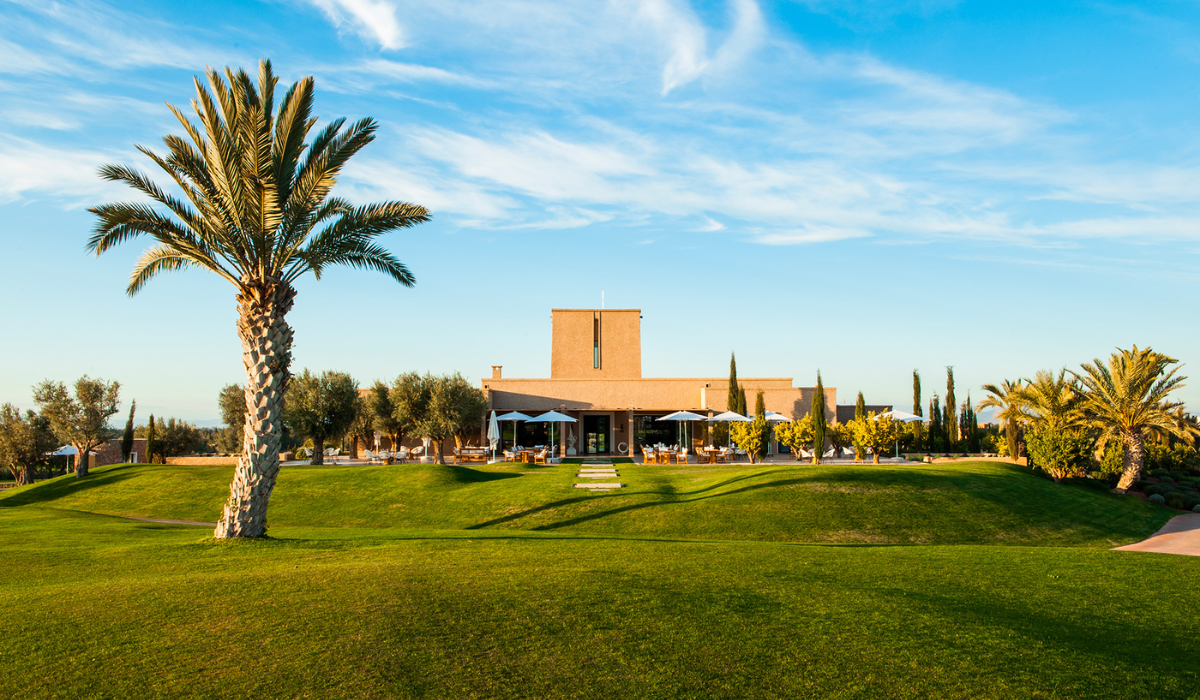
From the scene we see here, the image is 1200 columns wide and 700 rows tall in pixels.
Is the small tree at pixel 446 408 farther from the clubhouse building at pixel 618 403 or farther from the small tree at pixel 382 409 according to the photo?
the clubhouse building at pixel 618 403

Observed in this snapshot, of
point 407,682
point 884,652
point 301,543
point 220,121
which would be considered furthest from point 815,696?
point 220,121

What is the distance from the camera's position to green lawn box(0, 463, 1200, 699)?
4680mm

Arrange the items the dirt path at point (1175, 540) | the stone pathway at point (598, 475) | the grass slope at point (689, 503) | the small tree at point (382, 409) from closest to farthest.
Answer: the dirt path at point (1175, 540) → the grass slope at point (689, 503) → the stone pathway at point (598, 475) → the small tree at point (382, 409)

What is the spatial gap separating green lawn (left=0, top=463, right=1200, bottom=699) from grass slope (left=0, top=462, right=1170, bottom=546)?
12.1ft

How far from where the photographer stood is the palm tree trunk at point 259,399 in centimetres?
1149

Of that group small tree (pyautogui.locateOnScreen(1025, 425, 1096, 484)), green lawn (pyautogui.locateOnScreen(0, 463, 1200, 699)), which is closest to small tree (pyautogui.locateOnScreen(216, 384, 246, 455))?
green lawn (pyautogui.locateOnScreen(0, 463, 1200, 699))

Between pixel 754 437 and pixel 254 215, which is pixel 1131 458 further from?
pixel 254 215

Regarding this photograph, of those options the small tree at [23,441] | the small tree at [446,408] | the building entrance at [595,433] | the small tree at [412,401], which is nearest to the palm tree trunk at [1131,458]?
the building entrance at [595,433]

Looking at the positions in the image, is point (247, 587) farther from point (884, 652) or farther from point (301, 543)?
point (884, 652)

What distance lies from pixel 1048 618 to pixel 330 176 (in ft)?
Answer: 38.2

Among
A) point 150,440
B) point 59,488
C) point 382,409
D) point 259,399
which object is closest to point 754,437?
point 382,409

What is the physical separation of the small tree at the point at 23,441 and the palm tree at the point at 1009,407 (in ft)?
134

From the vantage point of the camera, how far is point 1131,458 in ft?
79.0

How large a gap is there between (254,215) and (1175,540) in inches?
801
